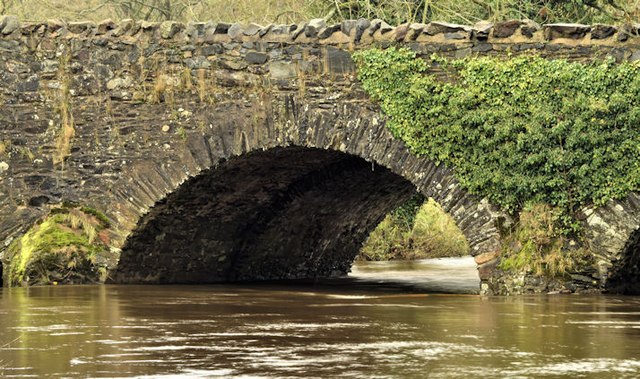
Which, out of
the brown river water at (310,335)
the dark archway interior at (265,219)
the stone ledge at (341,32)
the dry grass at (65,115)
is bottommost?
the brown river water at (310,335)

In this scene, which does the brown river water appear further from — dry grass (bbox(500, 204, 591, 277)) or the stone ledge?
the stone ledge

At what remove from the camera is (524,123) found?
1255 centimetres

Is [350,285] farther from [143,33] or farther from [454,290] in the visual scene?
[143,33]

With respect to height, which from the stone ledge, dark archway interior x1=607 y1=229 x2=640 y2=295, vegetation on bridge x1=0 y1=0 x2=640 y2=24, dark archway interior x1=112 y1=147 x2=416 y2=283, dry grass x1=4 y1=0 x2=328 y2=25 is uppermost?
dry grass x1=4 y1=0 x2=328 y2=25

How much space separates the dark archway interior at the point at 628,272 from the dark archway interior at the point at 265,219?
3.86 metres

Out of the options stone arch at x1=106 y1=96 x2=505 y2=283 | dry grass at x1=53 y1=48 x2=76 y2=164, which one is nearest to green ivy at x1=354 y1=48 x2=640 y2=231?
stone arch at x1=106 y1=96 x2=505 y2=283

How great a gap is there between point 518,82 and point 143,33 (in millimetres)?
4346

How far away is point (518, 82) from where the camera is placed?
12.6m

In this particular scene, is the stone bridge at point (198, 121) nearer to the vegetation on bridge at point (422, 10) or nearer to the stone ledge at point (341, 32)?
the stone ledge at point (341, 32)

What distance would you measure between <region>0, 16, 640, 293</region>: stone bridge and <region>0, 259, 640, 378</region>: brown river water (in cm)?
151

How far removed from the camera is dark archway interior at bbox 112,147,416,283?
14.5m

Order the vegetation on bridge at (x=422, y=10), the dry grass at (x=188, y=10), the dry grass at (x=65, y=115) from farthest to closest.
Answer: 1. the dry grass at (x=188, y=10)
2. the vegetation on bridge at (x=422, y=10)
3. the dry grass at (x=65, y=115)

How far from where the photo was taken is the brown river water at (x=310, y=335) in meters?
6.30

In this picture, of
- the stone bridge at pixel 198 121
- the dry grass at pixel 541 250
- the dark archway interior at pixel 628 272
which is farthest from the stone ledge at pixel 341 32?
the dark archway interior at pixel 628 272
